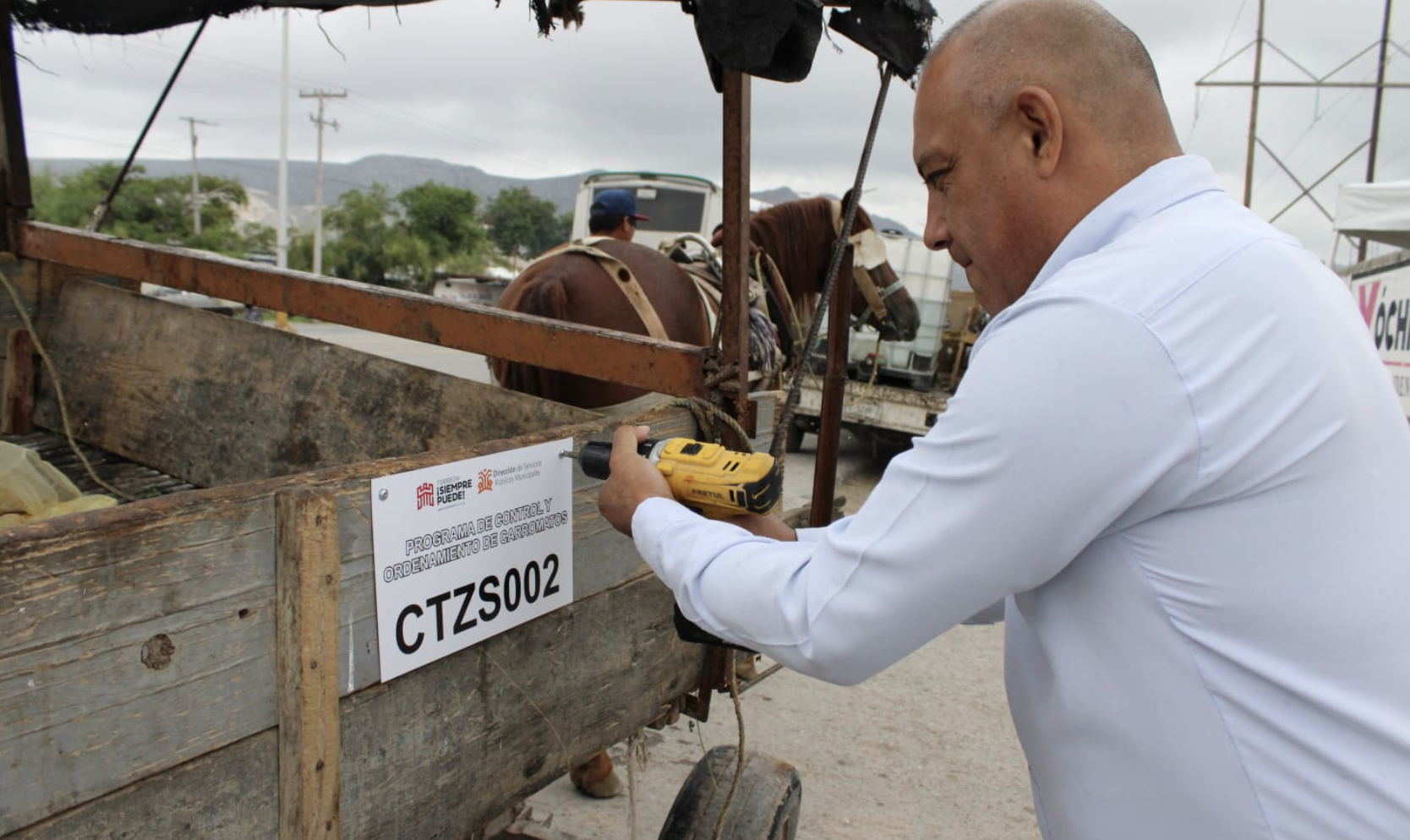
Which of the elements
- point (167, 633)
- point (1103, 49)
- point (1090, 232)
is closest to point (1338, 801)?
point (1090, 232)

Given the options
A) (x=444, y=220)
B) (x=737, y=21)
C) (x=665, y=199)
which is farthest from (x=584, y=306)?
(x=444, y=220)

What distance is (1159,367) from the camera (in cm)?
103

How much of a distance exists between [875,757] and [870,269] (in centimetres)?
383

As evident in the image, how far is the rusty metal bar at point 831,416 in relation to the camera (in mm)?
2998

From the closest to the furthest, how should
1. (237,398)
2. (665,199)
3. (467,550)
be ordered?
(467,550), (237,398), (665,199)

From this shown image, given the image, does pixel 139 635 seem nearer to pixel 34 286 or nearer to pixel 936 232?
pixel 936 232

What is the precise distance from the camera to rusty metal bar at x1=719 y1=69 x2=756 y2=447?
2.17m

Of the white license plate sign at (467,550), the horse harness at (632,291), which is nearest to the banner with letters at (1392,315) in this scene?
the horse harness at (632,291)

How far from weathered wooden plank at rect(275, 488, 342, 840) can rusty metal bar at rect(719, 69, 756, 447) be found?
3.35ft

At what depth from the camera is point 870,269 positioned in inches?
278

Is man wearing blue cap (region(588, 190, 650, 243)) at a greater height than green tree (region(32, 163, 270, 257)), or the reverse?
green tree (region(32, 163, 270, 257))

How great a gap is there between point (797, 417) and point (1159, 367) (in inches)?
391

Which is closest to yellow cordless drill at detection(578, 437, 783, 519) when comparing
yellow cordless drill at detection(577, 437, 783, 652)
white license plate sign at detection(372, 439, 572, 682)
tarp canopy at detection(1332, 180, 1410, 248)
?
yellow cordless drill at detection(577, 437, 783, 652)

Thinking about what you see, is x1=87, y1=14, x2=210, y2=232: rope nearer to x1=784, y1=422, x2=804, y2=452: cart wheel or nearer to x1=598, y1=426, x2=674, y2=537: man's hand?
x1=598, y1=426, x2=674, y2=537: man's hand
